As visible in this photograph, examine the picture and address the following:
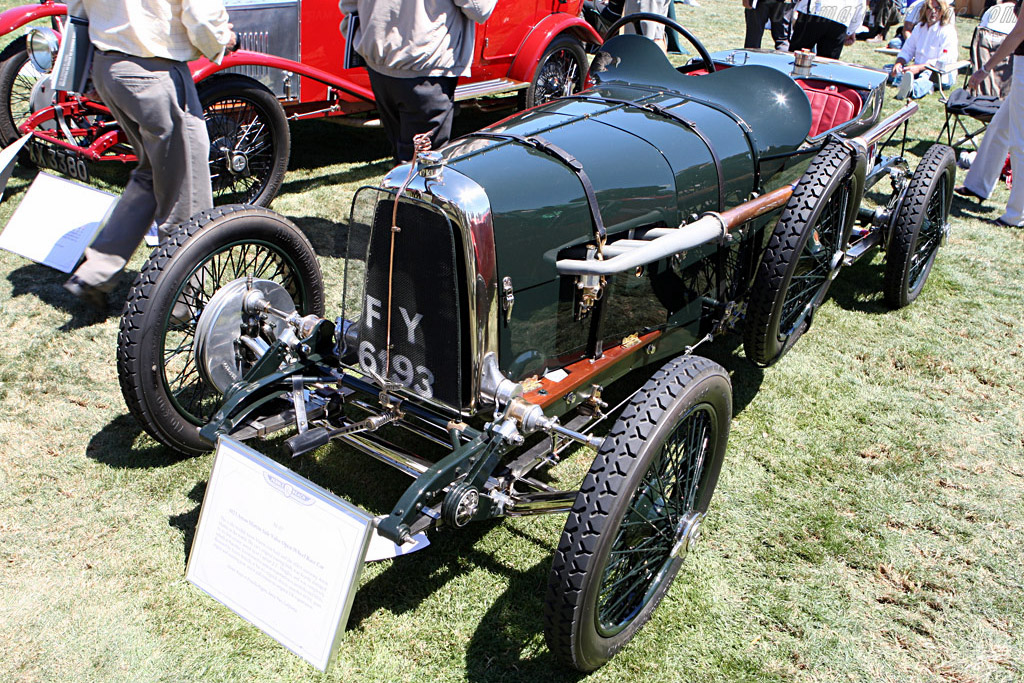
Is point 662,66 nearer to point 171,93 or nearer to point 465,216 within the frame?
point 465,216

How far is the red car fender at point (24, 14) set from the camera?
534cm

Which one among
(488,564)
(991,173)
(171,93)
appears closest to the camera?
(488,564)

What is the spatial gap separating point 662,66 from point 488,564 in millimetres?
2549

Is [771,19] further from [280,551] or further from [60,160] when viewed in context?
[280,551]

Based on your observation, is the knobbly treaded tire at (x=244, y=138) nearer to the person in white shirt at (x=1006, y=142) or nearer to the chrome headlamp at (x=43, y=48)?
the chrome headlamp at (x=43, y=48)

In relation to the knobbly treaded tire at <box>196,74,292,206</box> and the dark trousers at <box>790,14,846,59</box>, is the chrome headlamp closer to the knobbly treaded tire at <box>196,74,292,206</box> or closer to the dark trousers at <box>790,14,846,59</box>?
the knobbly treaded tire at <box>196,74,292,206</box>

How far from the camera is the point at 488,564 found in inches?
117

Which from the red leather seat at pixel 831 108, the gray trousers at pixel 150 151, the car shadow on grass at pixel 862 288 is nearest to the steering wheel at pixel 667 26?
the red leather seat at pixel 831 108

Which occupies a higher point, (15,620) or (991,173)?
(991,173)

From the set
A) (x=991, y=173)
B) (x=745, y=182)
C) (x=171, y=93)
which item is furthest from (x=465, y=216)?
(x=991, y=173)

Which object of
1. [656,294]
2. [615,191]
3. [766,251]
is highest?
[615,191]

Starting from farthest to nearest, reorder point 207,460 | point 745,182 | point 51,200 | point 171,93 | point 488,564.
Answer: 1. point 51,200
2. point 171,93
3. point 745,182
4. point 207,460
5. point 488,564

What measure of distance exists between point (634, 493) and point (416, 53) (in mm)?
2829

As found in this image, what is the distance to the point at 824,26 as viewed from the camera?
724 centimetres
